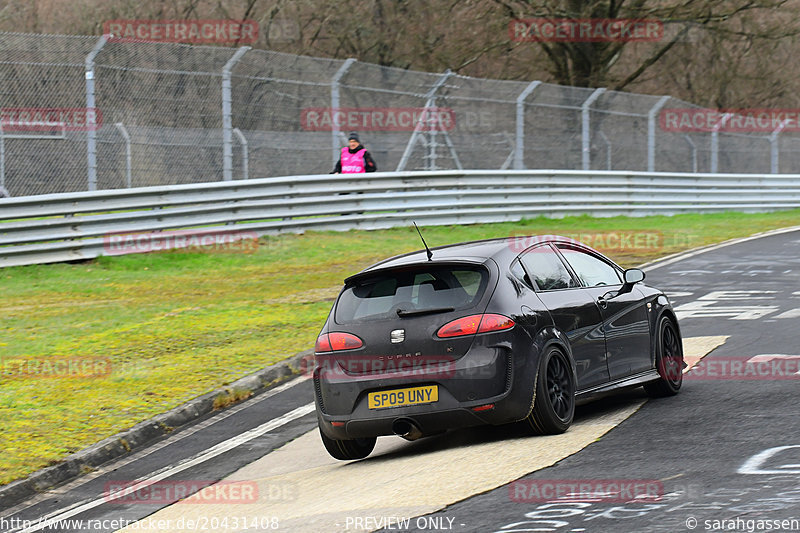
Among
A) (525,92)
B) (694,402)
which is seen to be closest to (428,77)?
(525,92)

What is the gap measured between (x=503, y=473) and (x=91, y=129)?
1245 centimetres

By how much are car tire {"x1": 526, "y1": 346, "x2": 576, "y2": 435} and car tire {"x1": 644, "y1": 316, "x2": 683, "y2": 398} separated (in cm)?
120

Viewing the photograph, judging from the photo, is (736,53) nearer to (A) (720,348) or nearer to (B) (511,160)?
(B) (511,160)

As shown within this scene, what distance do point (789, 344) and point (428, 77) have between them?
1439 centimetres

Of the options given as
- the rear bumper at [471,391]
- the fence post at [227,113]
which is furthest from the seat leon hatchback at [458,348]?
the fence post at [227,113]

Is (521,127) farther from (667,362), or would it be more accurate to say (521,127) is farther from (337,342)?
(337,342)

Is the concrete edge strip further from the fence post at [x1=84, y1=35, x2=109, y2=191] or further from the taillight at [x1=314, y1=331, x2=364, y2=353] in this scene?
the fence post at [x1=84, y1=35, x2=109, y2=191]

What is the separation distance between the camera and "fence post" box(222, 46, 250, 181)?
19578mm

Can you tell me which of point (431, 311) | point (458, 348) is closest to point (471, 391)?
point (458, 348)

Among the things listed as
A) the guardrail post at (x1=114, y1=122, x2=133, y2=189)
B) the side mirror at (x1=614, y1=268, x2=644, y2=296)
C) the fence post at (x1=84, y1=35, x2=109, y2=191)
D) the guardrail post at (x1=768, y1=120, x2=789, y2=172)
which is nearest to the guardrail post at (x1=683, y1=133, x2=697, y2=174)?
the guardrail post at (x1=768, y1=120, x2=789, y2=172)

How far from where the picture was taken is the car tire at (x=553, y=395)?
7.52 meters

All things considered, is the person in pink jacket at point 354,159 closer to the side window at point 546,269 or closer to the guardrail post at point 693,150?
the guardrail post at point 693,150

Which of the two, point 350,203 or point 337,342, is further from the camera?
point 350,203

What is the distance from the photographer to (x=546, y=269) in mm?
8359
